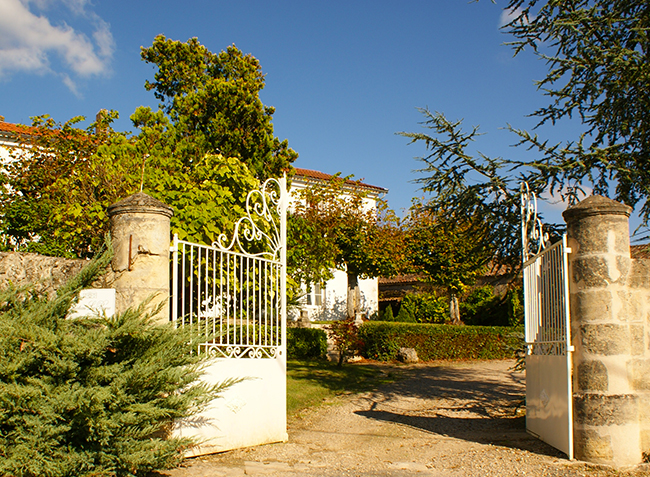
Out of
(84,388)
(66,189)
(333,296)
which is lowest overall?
(84,388)

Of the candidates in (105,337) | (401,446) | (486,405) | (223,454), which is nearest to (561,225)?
(486,405)

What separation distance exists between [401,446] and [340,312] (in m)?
19.2

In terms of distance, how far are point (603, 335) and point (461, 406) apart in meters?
4.32

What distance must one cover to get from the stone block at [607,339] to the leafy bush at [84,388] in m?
3.51

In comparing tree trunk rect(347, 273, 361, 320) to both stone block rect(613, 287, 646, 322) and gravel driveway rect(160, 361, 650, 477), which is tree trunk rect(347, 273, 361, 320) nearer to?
gravel driveway rect(160, 361, 650, 477)

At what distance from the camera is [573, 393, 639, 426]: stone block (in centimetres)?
471

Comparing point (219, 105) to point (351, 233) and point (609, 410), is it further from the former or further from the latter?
point (609, 410)

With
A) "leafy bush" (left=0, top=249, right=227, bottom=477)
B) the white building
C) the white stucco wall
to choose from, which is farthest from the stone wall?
the white stucco wall

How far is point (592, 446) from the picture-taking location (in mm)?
4723

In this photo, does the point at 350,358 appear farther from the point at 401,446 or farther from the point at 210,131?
the point at 401,446

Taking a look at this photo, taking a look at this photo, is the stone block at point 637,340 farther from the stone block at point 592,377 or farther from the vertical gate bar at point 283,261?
the vertical gate bar at point 283,261

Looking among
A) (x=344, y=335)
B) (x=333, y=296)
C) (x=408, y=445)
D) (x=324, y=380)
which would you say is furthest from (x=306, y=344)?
(x=408, y=445)

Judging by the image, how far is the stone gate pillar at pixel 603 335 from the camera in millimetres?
4707

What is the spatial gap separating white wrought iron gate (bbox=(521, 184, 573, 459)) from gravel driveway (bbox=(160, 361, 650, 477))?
0.26 meters
